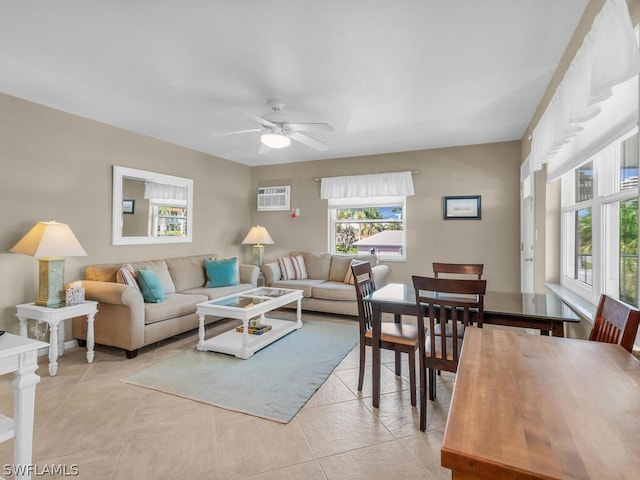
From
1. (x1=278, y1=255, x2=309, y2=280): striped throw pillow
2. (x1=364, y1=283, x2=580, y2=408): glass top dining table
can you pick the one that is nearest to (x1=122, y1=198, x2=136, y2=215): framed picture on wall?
(x1=278, y1=255, x2=309, y2=280): striped throw pillow

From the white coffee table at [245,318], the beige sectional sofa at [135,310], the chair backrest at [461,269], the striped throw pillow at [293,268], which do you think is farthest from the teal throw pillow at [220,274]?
the chair backrest at [461,269]

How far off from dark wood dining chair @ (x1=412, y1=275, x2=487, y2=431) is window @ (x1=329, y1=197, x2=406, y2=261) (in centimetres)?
312

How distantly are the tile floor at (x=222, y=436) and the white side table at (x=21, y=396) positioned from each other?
33 cm

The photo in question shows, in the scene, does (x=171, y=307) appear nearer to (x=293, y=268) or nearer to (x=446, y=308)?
(x=293, y=268)

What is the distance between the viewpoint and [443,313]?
1940 mm

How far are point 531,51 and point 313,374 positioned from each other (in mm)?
2939

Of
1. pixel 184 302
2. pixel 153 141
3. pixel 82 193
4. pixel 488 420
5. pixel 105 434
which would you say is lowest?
pixel 105 434

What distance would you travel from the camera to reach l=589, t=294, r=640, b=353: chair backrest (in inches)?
47.3

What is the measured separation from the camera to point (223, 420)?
2.13 m

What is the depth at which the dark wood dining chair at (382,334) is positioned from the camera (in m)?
2.24

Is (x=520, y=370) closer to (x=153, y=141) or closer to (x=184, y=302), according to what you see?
(x=184, y=302)

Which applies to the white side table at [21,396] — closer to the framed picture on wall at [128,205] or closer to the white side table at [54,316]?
the white side table at [54,316]

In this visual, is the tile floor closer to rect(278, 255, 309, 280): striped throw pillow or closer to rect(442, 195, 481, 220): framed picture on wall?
rect(278, 255, 309, 280): striped throw pillow

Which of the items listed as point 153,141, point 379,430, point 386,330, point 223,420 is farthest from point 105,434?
point 153,141
